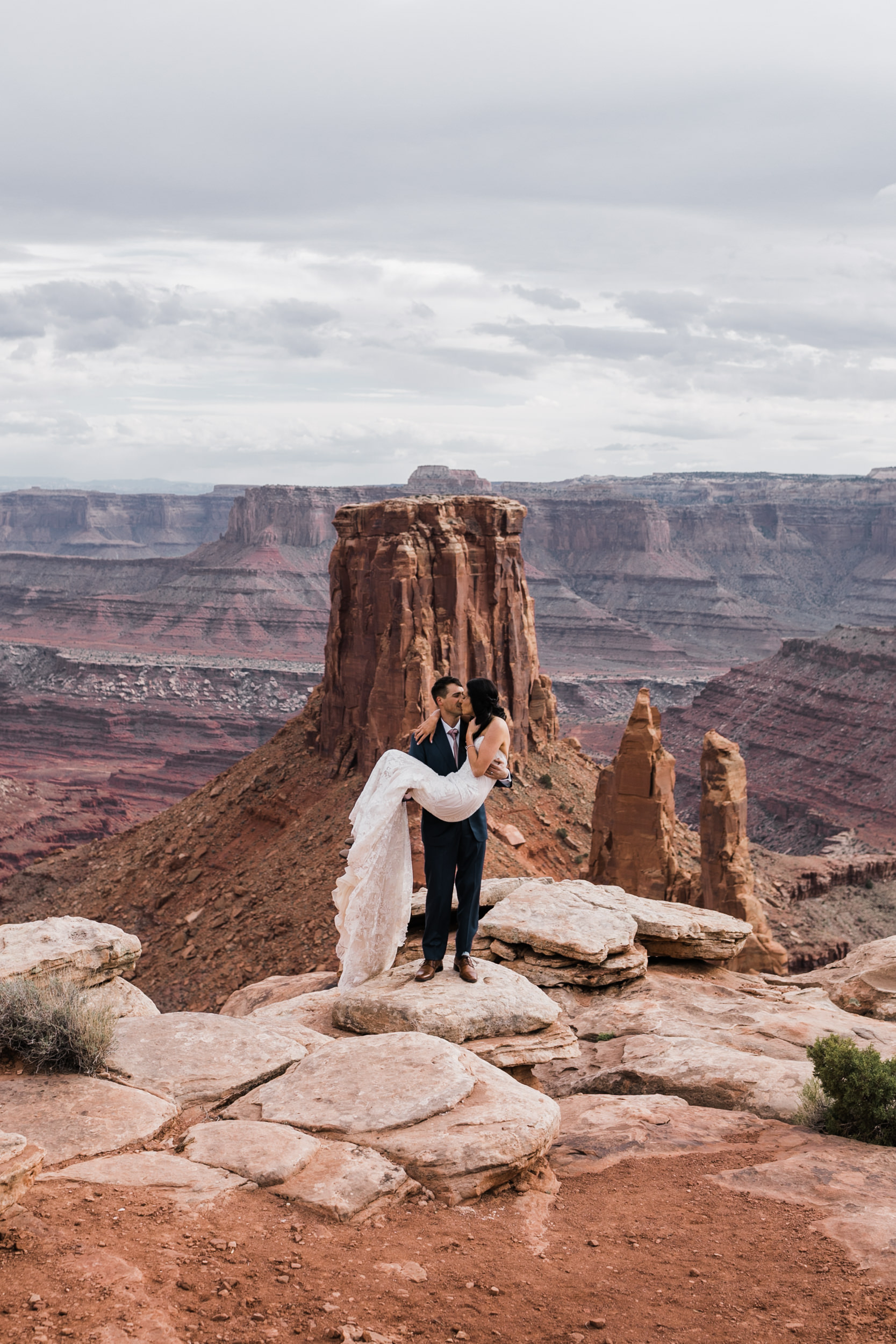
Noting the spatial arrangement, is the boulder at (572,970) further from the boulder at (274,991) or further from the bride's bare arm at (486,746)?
the bride's bare arm at (486,746)

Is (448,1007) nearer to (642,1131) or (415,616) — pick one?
(642,1131)

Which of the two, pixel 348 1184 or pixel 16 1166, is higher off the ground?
pixel 16 1166

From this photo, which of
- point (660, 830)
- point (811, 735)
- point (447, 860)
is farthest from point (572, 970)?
point (811, 735)

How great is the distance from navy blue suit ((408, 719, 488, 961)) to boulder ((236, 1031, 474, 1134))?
151 cm

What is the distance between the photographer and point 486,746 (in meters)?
9.71

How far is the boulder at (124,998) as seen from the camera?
32.1ft

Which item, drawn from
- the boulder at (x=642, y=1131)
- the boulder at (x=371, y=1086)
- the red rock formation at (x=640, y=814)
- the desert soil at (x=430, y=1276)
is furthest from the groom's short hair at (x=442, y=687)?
the red rock formation at (x=640, y=814)

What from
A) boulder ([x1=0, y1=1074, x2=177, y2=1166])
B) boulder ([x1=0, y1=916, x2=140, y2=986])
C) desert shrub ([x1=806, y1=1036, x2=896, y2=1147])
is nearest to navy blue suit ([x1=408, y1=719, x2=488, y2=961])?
boulder ([x1=0, y1=916, x2=140, y2=986])

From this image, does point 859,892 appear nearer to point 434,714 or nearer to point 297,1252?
point 434,714

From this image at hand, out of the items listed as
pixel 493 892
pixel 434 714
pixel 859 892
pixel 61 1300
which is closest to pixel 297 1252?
pixel 61 1300

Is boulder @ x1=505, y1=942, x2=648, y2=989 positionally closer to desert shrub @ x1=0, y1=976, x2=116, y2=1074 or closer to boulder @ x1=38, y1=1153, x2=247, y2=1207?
desert shrub @ x1=0, y1=976, x2=116, y2=1074

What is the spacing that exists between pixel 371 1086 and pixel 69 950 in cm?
375

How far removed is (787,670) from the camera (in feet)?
297

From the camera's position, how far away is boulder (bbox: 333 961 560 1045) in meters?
9.33
